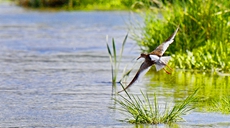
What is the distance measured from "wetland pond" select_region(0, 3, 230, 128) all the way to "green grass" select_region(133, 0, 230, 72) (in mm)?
409

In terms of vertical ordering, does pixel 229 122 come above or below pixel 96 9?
above

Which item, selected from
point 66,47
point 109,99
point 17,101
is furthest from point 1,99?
point 66,47

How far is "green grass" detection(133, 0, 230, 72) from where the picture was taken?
526 inches

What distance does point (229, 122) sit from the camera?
27.2ft

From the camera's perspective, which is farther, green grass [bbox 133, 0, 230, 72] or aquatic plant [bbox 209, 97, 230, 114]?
green grass [bbox 133, 0, 230, 72]

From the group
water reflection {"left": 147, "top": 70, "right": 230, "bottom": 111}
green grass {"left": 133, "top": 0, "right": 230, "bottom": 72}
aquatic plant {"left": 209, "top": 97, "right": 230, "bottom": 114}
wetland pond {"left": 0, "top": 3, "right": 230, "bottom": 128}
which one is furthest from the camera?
green grass {"left": 133, "top": 0, "right": 230, "bottom": 72}

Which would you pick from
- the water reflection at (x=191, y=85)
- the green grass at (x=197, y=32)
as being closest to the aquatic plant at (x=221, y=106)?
the water reflection at (x=191, y=85)

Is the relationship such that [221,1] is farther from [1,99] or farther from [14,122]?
[14,122]

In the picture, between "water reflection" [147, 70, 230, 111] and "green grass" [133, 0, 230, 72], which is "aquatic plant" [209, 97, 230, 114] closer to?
"water reflection" [147, 70, 230, 111]

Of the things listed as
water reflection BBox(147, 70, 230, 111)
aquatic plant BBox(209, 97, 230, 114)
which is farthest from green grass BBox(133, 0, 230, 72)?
aquatic plant BBox(209, 97, 230, 114)

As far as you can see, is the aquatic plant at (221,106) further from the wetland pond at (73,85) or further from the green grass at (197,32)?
the green grass at (197,32)

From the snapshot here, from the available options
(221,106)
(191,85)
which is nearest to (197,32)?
(191,85)

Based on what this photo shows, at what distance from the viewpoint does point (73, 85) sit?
11594 millimetres

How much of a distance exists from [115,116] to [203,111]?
1019 mm
